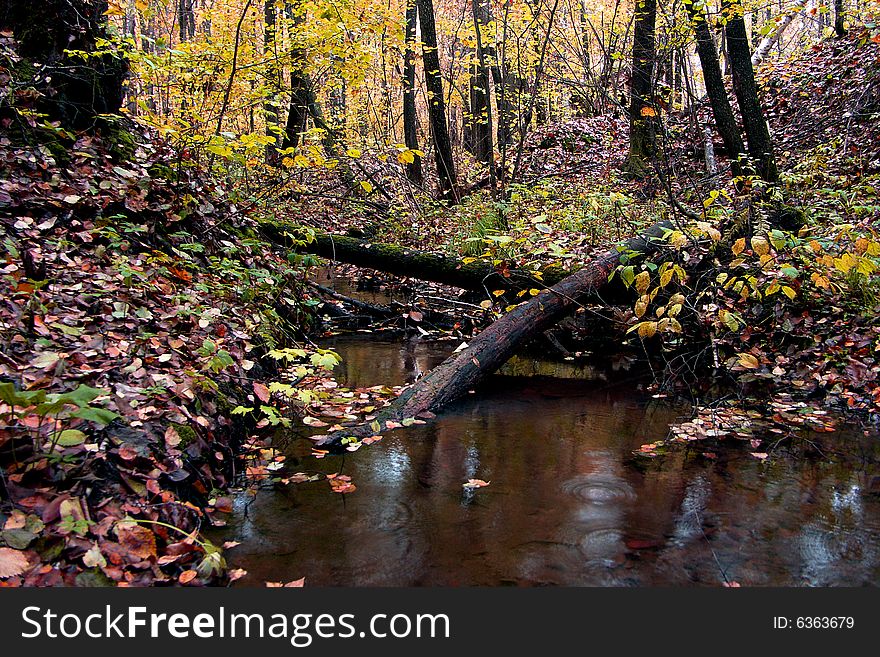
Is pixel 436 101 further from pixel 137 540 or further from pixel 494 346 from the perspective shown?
pixel 137 540

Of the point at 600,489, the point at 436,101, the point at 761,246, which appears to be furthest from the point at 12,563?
the point at 436,101

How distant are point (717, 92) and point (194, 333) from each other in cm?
874

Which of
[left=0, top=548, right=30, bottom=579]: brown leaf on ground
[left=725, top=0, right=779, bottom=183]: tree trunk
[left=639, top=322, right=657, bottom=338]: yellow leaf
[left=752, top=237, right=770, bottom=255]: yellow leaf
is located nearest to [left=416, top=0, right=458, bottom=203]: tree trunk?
[left=725, top=0, right=779, bottom=183]: tree trunk

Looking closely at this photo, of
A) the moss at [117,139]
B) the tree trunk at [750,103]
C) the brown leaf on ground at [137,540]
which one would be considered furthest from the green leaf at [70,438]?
the tree trunk at [750,103]

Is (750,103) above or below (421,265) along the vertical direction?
above

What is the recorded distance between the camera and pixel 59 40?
703 centimetres

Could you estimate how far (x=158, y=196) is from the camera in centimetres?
712

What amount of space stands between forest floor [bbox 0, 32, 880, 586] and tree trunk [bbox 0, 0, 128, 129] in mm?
521

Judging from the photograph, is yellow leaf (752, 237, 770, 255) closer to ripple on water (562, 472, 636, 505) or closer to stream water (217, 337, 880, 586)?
stream water (217, 337, 880, 586)

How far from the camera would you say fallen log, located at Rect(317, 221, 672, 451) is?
546 cm

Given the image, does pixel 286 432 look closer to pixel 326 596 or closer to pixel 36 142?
pixel 326 596

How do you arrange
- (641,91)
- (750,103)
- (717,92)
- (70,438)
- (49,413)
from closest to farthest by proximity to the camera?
(70,438), (49,413), (750,103), (717,92), (641,91)

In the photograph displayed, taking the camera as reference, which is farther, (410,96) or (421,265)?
(410,96)

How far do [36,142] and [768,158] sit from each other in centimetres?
954
